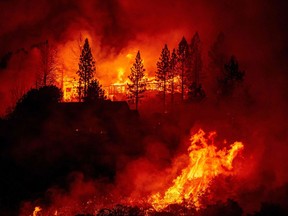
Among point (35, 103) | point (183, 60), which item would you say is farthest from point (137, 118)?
point (183, 60)

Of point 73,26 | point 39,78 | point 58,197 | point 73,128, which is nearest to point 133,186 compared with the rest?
point 58,197

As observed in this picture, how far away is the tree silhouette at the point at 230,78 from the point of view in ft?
119

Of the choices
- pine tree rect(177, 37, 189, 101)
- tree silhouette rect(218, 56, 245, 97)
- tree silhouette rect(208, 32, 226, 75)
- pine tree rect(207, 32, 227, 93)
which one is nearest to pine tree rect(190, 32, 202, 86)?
pine tree rect(177, 37, 189, 101)

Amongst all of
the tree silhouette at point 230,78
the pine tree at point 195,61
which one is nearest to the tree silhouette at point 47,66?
the pine tree at point 195,61

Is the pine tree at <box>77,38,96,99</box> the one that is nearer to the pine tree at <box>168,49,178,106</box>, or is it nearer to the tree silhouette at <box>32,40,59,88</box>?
the tree silhouette at <box>32,40,59,88</box>

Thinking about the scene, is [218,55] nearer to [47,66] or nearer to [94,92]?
[94,92]

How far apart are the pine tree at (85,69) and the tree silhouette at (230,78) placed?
44.9ft

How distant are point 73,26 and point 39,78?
8.41 metres

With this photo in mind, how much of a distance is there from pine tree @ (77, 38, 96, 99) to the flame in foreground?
2593 cm

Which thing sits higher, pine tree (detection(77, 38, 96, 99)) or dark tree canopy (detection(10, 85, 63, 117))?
pine tree (detection(77, 38, 96, 99))

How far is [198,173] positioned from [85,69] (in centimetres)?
2729

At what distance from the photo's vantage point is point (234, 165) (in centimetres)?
1467

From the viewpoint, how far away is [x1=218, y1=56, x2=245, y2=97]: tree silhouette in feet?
119

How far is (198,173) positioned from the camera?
14.3m
